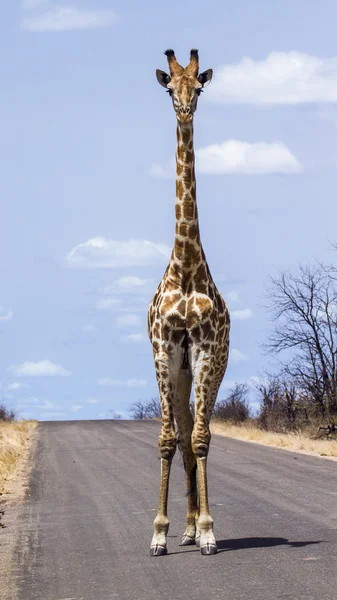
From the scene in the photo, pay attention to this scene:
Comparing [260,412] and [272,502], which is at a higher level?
[260,412]

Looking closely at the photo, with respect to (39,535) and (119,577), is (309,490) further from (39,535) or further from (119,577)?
(119,577)

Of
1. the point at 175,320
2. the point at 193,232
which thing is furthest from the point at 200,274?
the point at 175,320

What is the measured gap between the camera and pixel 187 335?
10.5 meters

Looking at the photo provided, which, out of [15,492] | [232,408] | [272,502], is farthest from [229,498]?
[232,408]

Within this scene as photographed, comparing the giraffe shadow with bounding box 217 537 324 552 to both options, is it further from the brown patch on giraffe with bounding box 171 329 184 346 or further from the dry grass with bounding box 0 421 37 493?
the dry grass with bounding box 0 421 37 493

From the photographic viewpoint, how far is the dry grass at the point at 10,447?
19.6m

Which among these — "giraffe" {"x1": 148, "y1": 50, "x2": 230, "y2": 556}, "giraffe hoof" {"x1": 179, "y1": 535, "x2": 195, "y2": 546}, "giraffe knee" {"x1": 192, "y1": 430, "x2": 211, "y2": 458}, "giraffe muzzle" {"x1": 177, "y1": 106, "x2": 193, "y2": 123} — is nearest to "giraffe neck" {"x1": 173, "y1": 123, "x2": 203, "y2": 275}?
"giraffe" {"x1": 148, "y1": 50, "x2": 230, "y2": 556}

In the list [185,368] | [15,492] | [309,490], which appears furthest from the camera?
[15,492]

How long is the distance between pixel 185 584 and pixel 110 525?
3.60 m

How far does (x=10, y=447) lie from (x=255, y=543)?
616 inches

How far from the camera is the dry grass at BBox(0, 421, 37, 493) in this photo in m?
19.6

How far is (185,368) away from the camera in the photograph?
10.7 metres

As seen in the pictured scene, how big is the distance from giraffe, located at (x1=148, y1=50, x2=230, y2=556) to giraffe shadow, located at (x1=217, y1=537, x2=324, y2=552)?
0.25m

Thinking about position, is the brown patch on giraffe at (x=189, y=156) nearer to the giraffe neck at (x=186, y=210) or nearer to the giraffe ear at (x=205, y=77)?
the giraffe neck at (x=186, y=210)
